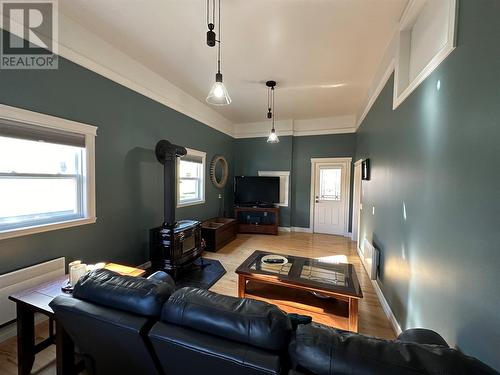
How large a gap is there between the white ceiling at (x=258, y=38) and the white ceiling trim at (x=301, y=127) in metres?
1.67

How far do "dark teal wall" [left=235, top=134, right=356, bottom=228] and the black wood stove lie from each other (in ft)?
10.6

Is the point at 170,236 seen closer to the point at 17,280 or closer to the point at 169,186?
the point at 169,186

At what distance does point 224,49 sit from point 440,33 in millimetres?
2180

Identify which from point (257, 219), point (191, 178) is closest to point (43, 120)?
point (191, 178)

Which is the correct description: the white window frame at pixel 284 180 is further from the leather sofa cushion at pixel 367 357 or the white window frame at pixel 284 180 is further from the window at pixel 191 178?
the leather sofa cushion at pixel 367 357

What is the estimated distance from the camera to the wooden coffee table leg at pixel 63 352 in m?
1.47

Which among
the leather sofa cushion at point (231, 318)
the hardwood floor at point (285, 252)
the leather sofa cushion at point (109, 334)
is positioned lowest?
the hardwood floor at point (285, 252)

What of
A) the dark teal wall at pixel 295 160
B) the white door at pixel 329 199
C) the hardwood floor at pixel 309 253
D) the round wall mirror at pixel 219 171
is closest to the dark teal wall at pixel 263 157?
the dark teal wall at pixel 295 160

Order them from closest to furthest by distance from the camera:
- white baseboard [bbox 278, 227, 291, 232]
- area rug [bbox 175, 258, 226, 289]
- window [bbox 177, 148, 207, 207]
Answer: area rug [bbox 175, 258, 226, 289] < window [bbox 177, 148, 207, 207] < white baseboard [bbox 278, 227, 291, 232]

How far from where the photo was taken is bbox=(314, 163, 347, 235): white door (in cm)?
594

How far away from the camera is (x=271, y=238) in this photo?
557 centimetres

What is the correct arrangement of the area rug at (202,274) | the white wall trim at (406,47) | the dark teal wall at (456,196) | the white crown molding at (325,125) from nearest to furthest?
the dark teal wall at (456,196)
the white wall trim at (406,47)
the area rug at (202,274)
the white crown molding at (325,125)

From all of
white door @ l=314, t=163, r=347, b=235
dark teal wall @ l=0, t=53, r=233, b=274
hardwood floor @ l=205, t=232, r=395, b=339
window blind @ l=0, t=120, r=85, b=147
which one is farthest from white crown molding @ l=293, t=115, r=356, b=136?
window blind @ l=0, t=120, r=85, b=147

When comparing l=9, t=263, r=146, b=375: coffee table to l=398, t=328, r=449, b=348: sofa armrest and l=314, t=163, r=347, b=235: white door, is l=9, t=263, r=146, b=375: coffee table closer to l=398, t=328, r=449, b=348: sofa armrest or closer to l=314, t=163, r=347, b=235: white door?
l=398, t=328, r=449, b=348: sofa armrest
